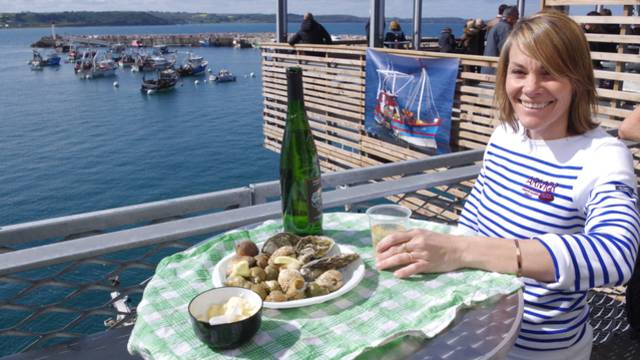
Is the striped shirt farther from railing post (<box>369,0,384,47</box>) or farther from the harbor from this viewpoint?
railing post (<box>369,0,384,47</box>)

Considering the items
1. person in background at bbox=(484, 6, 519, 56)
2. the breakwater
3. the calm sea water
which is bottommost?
the calm sea water

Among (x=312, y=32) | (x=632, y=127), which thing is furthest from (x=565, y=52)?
(x=312, y=32)

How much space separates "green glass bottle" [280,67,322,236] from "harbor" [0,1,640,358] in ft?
0.50

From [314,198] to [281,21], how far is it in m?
12.5

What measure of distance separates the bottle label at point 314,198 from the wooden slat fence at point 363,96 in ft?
8.98

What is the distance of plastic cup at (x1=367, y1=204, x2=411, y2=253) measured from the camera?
143 cm

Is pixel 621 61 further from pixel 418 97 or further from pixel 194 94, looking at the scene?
pixel 194 94

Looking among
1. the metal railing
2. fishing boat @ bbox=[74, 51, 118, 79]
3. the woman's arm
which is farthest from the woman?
fishing boat @ bbox=[74, 51, 118, 79]

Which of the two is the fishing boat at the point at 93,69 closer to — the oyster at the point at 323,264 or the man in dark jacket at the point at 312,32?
the man in dark jacket at the point at 312,32

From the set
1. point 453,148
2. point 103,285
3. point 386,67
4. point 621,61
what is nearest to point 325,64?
point 386,67

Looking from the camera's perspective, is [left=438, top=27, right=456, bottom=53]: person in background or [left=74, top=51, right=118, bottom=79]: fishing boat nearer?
[left=438, top=27, right=456, bottom=53]: person in background

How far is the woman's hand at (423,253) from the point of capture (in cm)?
127

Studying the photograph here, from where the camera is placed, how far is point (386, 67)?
963cm

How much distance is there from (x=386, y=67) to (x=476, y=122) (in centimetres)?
223
